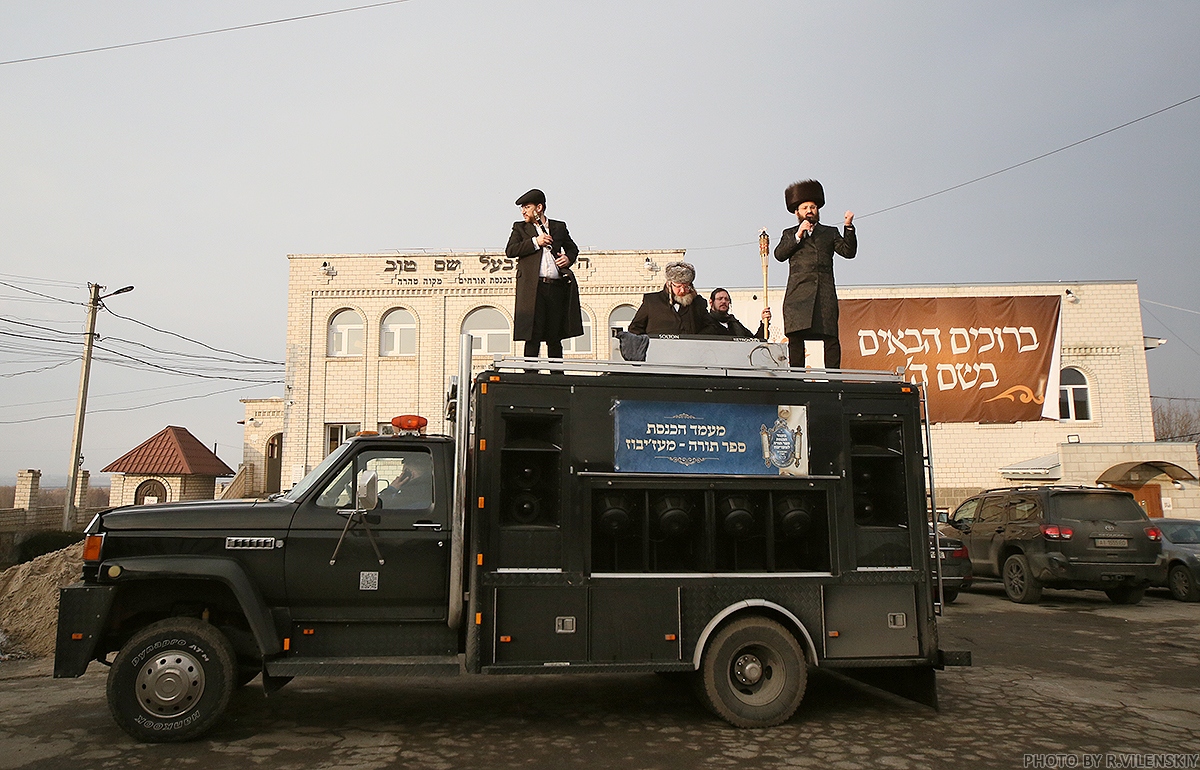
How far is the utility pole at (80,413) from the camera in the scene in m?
27.1

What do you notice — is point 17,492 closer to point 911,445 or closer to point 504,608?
point 504,608

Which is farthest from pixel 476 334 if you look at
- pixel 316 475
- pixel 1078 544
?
pixel 316 475

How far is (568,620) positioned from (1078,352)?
26.3 meters

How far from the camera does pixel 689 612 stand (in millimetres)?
6230

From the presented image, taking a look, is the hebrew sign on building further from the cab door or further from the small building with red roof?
the small building with red roof

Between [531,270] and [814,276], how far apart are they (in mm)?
2727

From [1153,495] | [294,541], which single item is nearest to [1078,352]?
[1153,495]

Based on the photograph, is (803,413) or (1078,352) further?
(1078,352)

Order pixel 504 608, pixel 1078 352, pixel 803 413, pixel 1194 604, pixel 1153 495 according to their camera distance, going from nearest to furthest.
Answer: pixel 504 608 < pixel 803 413 < pixel 1194 604 < pixel 1153 495 < pixel 1078 352

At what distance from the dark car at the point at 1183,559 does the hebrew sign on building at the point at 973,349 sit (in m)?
10.3

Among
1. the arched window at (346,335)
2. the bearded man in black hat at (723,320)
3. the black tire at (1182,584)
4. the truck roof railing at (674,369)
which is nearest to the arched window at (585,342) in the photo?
the arched window at (346,335)

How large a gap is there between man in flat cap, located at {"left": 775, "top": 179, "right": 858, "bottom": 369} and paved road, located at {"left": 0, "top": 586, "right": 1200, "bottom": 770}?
331cm

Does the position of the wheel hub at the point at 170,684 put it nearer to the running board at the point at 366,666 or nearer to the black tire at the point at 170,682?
the black tire at the point at 170,682

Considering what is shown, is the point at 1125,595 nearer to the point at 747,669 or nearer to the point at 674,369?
the point at 747,669
